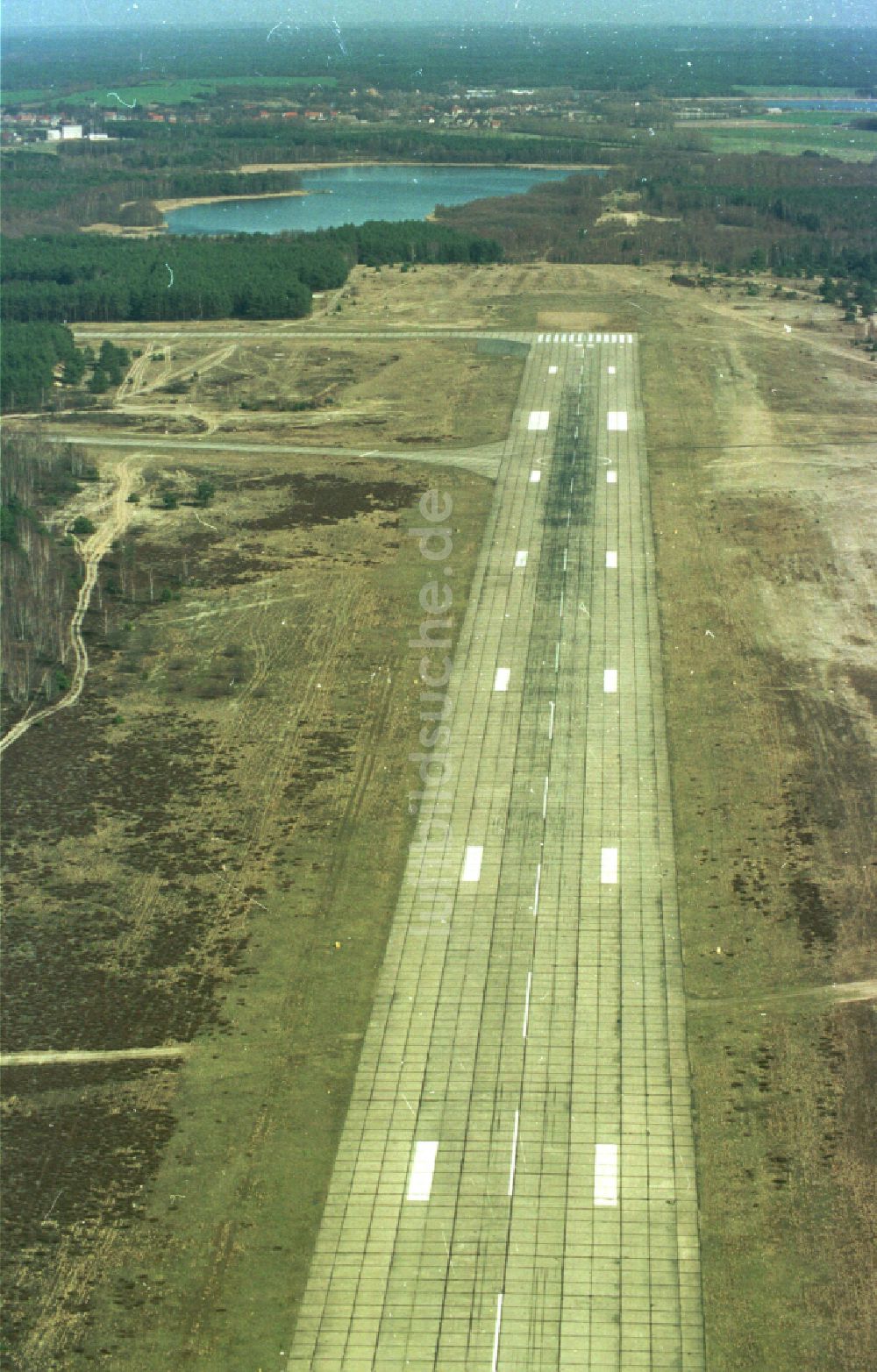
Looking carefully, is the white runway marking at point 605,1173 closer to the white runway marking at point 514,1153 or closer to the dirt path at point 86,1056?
the white runway marking at point 514,1153

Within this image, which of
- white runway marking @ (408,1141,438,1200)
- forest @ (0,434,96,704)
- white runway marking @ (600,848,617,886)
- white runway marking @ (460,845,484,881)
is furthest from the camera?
forest @ (0,434,96,704)

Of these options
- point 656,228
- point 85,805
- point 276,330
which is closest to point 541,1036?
point 85,805

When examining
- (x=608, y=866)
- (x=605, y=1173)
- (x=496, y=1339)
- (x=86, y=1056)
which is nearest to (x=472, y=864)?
(x=608, y=866)

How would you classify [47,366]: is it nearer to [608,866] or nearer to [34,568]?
[34,568]

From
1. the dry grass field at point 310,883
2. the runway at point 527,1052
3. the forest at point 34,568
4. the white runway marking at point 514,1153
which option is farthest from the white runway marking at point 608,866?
the forest at point 34,568

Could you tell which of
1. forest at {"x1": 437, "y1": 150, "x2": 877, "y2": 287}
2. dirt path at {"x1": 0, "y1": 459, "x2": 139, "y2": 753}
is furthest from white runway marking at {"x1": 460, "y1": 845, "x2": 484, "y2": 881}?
forest at {"x1": 437, "y1": 150, "x2": 877, "y2": 287}

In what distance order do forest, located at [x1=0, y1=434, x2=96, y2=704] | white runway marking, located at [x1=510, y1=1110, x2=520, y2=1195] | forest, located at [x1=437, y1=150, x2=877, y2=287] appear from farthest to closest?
forest, located at [x1=437, y1=150, x2=877, y2=287]
forest, located at [x1=0, y1=434, x2=96, y2=704]
white runway marking, located at [x1=510, y1=1110, x2=520, y2=1195]

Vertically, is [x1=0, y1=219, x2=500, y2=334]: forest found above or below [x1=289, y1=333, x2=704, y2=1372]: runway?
below

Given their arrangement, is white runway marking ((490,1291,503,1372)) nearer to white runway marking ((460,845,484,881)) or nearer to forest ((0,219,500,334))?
white runway marking ((460,845,484,881))

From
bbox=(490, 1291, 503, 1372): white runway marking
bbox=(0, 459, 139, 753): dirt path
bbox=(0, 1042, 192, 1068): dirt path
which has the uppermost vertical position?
bbox=(490, 1291, 503, 1372): white runway marking
